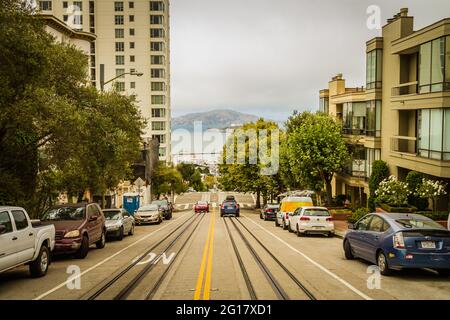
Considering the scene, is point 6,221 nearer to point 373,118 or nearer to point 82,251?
point 82,251

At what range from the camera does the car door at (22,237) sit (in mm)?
12688

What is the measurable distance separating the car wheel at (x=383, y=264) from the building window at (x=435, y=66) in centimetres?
1499

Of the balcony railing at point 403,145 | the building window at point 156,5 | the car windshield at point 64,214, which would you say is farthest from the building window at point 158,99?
the car windshield at point 64,214

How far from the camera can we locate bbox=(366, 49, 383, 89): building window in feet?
123

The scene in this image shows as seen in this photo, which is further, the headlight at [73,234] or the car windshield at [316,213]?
the car windshield at [316,213]

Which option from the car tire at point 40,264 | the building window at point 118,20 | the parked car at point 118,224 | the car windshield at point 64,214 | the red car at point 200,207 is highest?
the building window at point 118,20

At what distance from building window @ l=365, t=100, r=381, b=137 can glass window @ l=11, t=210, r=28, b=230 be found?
29251mm

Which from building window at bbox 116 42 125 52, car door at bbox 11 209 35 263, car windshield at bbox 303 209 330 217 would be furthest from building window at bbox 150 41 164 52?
car door at bbox 11 209 35 263

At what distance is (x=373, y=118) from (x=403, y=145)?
16.5ft

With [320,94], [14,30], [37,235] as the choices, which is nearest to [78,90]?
[14,30]

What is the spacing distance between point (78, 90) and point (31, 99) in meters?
5.36

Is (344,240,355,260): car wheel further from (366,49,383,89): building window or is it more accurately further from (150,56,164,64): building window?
(150,56,164,64): building window

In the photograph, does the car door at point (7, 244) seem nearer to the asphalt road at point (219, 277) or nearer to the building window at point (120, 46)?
the asphalt road at point (219, 277)
